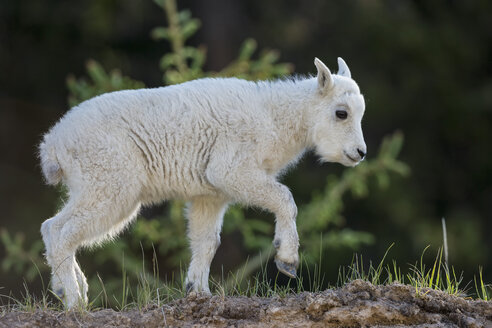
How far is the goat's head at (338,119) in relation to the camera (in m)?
7.72

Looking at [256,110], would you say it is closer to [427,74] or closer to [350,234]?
[350,234]

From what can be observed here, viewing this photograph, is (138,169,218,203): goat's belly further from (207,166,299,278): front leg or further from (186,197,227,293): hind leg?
(186,197,227,293): hind leg

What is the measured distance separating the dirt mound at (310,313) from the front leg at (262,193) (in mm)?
1001

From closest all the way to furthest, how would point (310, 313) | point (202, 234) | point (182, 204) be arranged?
point (310, 313)
point (202, 234)
point (182, 204)

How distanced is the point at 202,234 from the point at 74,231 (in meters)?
1.33

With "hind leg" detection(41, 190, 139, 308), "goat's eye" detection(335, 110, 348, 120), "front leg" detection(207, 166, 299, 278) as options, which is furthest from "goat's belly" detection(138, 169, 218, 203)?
"goat's eye" detection(335, 110, 348, 120)

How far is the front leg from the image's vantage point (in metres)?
7.27

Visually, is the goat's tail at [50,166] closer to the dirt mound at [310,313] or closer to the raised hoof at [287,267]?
the dirt mound at [310,313]

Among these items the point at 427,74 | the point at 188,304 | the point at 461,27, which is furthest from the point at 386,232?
the point at 188,304

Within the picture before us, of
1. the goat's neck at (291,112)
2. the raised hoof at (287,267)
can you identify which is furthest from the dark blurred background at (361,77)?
the raised hoof at (287,267)

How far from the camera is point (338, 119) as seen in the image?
775 cm

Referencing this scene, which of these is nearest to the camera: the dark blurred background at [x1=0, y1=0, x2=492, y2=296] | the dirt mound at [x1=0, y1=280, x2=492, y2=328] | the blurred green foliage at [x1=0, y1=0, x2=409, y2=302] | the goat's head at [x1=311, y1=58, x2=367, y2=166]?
the dirt mound at [x1=0, y1=280, x2=492, y2=328]

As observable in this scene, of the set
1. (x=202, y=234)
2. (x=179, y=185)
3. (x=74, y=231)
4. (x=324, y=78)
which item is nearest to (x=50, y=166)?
(x=74, y=231)

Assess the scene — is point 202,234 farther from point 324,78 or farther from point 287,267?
point 324,78
